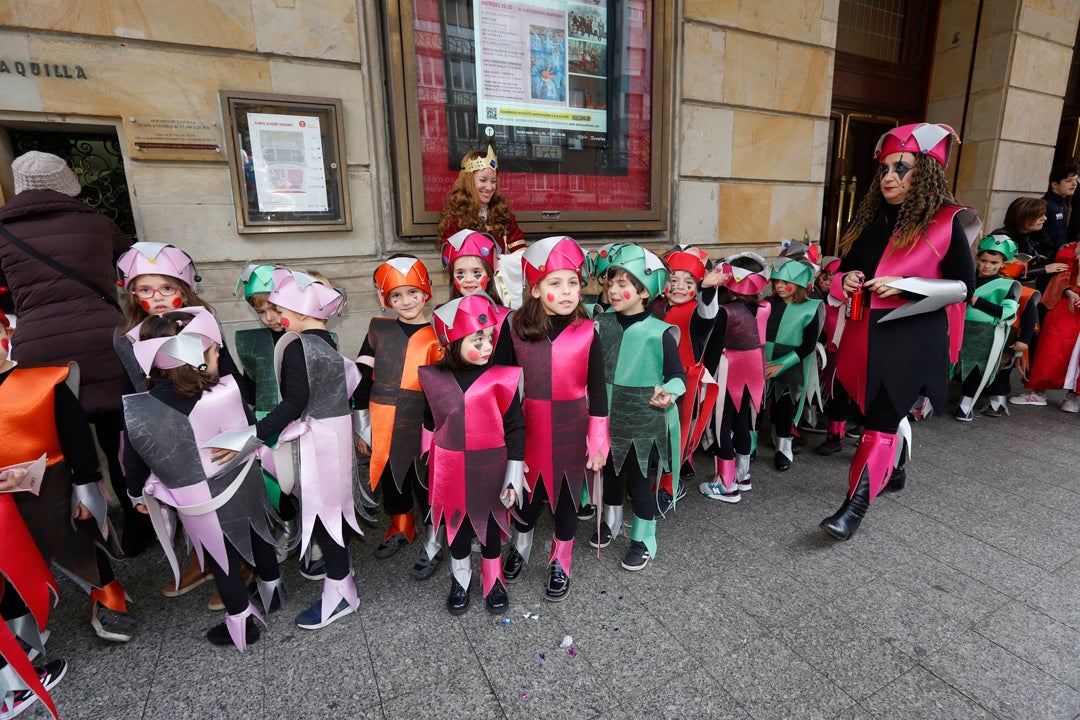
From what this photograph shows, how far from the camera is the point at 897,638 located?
7.43 feet

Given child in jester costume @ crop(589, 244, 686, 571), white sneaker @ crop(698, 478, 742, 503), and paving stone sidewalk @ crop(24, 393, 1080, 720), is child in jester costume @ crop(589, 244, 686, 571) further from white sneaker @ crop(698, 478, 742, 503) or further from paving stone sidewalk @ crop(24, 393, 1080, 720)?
white sneaker @ crop(698, 478, 742, 503)

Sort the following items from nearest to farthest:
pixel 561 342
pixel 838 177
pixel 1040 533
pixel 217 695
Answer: pixel 217 695, pixel 561 342, pixel 1040 533, pixel 838 177

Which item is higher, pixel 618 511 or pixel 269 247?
pixel 269 247

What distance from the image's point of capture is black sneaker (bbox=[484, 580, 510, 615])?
97.5 inches

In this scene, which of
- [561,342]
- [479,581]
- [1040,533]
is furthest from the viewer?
[1040,533]

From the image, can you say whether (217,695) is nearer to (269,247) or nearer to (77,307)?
(77,307)

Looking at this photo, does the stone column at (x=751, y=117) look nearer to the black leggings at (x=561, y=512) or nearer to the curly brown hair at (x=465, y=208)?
the curly brown hair at (x=465, y=208)

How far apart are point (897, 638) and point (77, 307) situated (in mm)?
4148

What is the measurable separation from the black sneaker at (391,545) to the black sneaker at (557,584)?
0.91 meters

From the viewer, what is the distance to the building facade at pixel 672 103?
3.27 meters

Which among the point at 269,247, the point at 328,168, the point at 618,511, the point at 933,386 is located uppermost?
the point at 328,168

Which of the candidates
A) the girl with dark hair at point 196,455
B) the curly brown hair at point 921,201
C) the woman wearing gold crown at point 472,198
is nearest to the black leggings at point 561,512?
the girl with dark hair at point 196,455

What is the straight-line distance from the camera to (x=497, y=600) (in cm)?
249

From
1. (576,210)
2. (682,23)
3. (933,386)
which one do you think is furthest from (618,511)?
(682,23)
